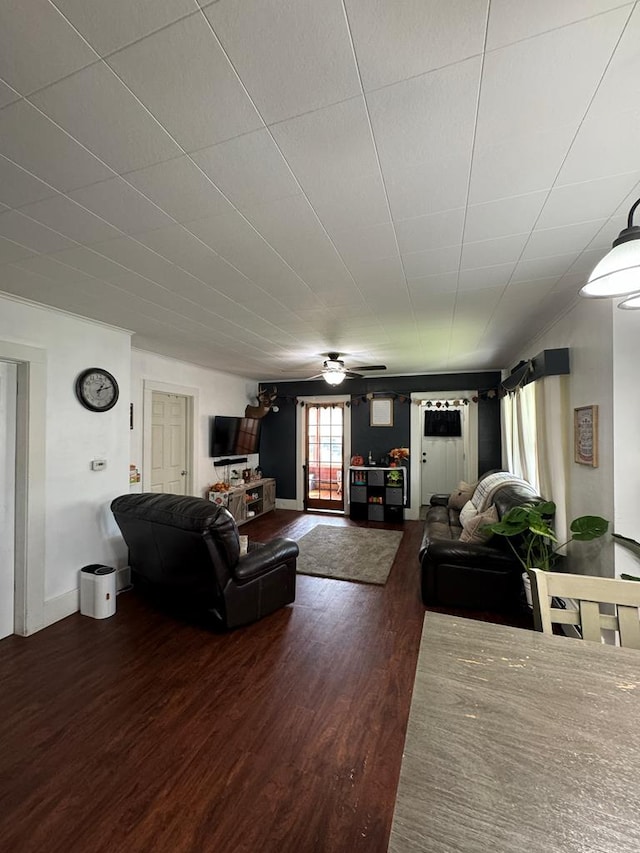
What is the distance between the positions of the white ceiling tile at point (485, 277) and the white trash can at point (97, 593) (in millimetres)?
3632

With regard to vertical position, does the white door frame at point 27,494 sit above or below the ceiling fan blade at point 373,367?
below

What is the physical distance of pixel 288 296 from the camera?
265 centimetres

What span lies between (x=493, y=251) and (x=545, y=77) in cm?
108

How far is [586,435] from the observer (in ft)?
8.46

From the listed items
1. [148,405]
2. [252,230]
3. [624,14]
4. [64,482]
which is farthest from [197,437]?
[624,14]

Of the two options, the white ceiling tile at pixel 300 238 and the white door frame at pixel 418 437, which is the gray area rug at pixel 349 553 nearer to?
the white door frame at pixel 418 437

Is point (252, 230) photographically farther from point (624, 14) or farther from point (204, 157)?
point (624, 14)

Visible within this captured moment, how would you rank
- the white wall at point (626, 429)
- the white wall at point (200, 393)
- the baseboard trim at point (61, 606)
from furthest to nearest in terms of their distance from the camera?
the white wall at point (200, 393) → the baseboard trim at point (61, 606) → the white wall at point (626, 429)

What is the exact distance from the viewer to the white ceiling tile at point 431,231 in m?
1.70

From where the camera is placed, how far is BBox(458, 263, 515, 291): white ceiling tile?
2262mm

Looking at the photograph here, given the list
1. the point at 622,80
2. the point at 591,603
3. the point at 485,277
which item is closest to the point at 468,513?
the point at 485,277

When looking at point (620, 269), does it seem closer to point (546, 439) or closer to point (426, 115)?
point (426, 115)

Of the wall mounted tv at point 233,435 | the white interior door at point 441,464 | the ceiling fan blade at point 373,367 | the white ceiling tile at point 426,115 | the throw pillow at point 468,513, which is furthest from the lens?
the white interior door at point 441,464

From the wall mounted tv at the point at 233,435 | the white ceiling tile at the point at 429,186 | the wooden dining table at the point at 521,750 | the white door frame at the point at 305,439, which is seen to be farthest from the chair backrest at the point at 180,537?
the white door frame at the point at 305,439
